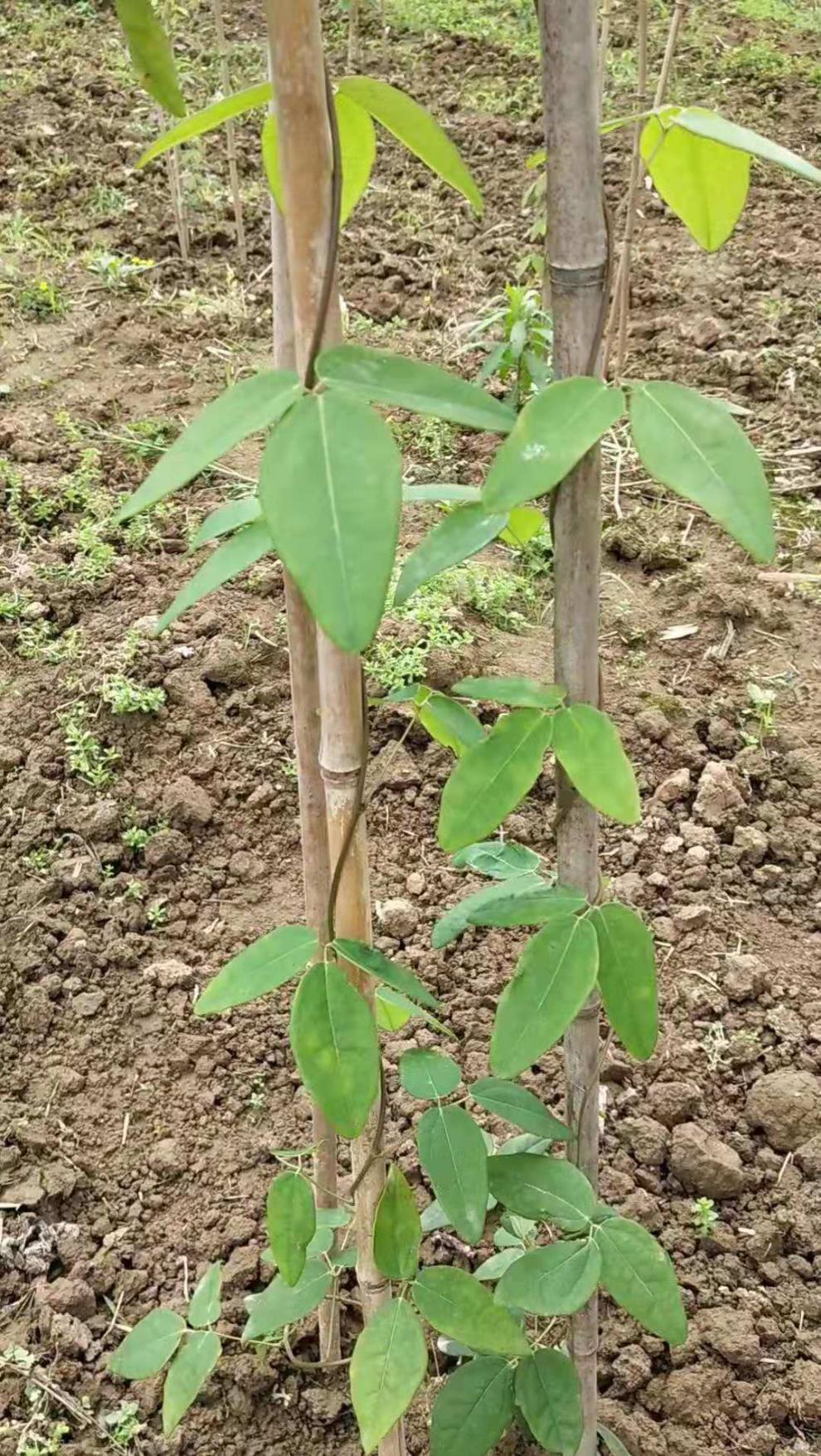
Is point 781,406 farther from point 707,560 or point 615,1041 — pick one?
point 615,1041

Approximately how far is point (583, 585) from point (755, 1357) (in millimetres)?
1104

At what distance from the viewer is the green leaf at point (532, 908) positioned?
1.03 metres

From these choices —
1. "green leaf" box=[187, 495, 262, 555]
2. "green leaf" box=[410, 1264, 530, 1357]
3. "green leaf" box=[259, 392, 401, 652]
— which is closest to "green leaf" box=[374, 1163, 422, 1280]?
"green leaf" box=[410, 1264, 530, 1357]

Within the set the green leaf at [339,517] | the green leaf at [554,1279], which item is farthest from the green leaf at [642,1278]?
the green leaf at [339,517]

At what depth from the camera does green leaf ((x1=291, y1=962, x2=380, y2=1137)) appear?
949 millimetres

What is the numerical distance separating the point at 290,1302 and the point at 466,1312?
0.77 ft

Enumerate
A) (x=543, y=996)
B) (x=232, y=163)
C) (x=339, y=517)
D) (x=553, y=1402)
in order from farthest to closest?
(x=232, y=163), (x=553, y=1402), (x=543, y=996), (x=339, y=517)

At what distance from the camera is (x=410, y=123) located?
881 mm

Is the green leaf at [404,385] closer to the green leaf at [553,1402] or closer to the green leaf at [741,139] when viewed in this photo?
the green leaf at [741,139]

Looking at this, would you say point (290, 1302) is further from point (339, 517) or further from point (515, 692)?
point (339, 517)

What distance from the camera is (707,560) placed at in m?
2.93

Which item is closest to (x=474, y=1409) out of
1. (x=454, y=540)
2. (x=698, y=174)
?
(x=454, y=540)

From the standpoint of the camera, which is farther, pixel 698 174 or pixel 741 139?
pixel 698 174

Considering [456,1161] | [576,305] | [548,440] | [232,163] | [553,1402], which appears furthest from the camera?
[232,163]
